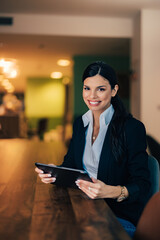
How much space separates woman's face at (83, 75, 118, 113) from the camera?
139 cm

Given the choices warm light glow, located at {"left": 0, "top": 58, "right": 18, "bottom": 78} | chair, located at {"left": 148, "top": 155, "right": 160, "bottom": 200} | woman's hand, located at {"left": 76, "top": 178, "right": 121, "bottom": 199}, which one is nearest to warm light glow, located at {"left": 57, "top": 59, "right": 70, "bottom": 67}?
warm light glow, located at {"left": 0, "top": 58, "right": 18, "bottom": 78}

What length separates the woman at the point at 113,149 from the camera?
129 cm

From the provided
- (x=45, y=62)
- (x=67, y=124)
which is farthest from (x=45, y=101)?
(x=45, y=62)

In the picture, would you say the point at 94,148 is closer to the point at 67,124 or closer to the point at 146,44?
the point at 146,44

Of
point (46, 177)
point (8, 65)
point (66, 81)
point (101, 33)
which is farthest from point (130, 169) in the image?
point (66, 81)

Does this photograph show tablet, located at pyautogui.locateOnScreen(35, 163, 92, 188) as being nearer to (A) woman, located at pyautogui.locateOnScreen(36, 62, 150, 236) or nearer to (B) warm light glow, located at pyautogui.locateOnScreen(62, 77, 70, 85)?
(A) woman, located at pyautogui.locateOnScreen(36, 62, 150, 236)

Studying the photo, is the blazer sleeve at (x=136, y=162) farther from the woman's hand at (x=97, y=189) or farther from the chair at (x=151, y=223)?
the chair at (x=151, y=223)

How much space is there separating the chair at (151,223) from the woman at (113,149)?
0.26m

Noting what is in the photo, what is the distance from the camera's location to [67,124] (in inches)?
417

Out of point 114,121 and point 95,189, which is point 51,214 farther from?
point 114,121

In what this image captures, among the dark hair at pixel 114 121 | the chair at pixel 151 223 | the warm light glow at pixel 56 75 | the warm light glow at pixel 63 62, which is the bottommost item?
the chair at pixel 151 223

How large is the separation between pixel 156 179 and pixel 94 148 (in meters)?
0.34

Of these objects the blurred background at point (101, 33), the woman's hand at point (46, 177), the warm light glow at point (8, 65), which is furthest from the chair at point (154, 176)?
the blurred background at point (101, 33)

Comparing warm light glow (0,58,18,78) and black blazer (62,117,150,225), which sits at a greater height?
warm light glow (0,58,18,78)
